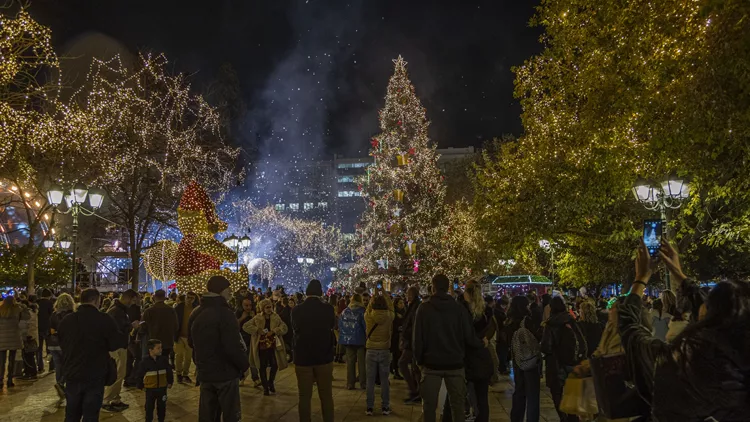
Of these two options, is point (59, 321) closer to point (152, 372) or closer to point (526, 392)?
point (152, 372)

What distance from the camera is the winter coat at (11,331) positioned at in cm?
1154

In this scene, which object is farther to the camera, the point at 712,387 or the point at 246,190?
the point at 246,190

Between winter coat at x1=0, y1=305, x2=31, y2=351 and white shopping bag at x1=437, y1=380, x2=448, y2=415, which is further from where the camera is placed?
winter coat at x1=0, y1=305, x2=31, y2=351

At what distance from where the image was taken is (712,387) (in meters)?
2.43

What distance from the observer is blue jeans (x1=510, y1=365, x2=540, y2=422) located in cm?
723

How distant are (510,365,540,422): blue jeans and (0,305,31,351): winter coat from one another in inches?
389

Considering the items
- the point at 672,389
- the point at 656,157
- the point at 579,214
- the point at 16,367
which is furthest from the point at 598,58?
the point at 16,367

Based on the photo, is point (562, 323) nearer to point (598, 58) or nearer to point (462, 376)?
point (462, 376)

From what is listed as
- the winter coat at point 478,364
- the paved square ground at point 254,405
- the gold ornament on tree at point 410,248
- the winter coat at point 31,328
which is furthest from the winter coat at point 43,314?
the gold ornament on tree at point 410,248

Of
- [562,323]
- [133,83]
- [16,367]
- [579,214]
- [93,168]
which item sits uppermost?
[133,83]

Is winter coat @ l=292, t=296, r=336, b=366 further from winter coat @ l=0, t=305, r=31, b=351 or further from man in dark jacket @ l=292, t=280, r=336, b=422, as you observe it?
winter coat @ l=0, t=305, r=31, b=351

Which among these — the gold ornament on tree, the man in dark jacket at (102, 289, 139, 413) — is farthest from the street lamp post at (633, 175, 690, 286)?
the gold ornament on tree

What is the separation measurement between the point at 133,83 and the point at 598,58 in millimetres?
20667

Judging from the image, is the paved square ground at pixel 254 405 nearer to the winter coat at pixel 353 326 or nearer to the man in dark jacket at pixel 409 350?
the man in dark jacket at pixel 409 350
